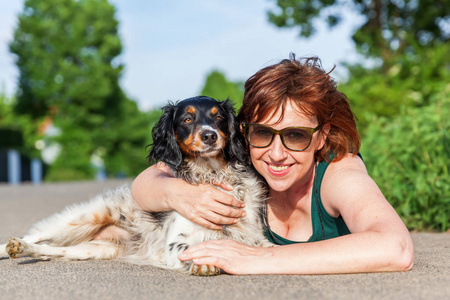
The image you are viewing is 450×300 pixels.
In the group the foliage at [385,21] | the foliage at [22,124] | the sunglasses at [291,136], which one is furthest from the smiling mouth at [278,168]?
the foliage at [22,124]

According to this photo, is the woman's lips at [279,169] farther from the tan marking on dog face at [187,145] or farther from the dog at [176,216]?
the tan marking on dog face at [187,145]

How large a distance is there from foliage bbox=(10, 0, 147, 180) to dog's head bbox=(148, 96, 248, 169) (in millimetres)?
29899

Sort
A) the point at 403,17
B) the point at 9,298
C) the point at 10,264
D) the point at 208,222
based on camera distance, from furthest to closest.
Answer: the point at 403,17
the point at 10,264
the point at 208,222
the point at 9,298

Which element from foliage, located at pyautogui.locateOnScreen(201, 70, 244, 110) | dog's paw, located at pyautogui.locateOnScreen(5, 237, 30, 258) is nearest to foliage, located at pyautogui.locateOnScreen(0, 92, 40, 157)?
foliage, located at pyautogui.locateOnScreen(201, 70, 244, 110)

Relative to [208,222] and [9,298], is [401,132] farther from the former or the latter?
[9,298]

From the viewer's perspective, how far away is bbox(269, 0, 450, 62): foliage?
42.3ft

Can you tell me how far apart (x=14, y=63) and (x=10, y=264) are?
3387 cm

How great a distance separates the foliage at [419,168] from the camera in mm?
4902

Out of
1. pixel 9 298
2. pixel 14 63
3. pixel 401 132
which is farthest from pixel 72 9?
pixel 9 298

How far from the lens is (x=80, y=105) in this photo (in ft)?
114

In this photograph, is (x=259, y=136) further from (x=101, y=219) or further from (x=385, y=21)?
(x=385, y=21)

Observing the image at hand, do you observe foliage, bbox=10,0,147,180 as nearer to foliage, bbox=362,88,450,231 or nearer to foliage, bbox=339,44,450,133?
foliage, bbox=339,44,450,133

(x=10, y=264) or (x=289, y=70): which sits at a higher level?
(x=289, y=70)

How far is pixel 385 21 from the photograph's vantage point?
543 inches
